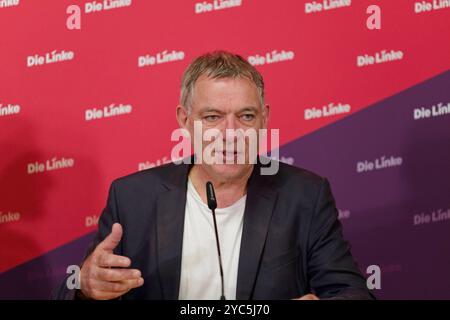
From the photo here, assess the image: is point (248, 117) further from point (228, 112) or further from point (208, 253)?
point (208, 253)

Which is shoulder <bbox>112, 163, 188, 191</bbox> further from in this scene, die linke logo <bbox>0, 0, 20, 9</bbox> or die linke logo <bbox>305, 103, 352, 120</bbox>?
die linke logo <bbox>0, 0, 20, 9</bbox>

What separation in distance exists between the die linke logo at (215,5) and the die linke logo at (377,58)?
2.21ft

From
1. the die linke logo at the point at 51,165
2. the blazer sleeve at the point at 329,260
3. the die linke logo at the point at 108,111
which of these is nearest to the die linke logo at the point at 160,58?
the die linke logo at the point at 108,111

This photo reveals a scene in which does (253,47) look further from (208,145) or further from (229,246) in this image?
(229,246)

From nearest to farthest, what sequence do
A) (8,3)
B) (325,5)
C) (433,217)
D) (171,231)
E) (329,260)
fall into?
(329,260) < (171,231) < (8,3) < (325,5) < (433,217)

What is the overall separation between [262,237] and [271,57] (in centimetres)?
127

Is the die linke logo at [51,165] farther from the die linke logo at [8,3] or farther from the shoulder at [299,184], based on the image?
the shoulder at [299,184]

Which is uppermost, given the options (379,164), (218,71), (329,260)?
(218,71)

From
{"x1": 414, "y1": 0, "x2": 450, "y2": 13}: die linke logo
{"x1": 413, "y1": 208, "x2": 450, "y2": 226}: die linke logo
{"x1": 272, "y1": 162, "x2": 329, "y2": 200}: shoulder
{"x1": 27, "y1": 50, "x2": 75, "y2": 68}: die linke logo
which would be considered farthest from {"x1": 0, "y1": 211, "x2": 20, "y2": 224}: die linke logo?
{"x1": 414, "y1": 0, "x2": 450, "y2": 13}: die linke logo

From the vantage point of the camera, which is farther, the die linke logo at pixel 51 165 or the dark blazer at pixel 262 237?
the die linke logo at pixel 51 165

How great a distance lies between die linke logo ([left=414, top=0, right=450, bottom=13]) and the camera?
3385mm

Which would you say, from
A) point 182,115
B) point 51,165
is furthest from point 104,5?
point 182,115

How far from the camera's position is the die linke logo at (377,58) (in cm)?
336

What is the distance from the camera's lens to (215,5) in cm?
332
